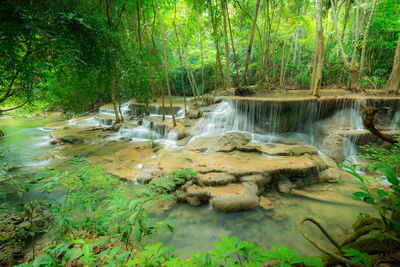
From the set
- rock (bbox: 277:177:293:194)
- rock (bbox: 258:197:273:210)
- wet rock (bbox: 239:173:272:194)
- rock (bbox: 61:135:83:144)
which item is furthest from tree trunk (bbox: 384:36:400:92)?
rock (bbox: 61:135:83:144)

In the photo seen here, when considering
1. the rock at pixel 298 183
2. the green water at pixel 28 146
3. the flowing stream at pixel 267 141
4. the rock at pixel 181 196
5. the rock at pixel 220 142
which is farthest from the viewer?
the green water at pixel 28 146

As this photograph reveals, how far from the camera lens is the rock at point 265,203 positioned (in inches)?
157

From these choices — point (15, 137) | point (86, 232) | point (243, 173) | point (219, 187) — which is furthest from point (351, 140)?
point (15, 137)

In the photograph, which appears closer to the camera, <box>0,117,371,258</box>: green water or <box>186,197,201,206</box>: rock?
<box>0,117,371,258</box>: green water

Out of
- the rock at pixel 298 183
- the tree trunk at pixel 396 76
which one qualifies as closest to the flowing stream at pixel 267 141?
the rock at pixel 298 183

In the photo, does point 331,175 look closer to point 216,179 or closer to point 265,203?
point 265,203

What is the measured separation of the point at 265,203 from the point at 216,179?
50.1 inches

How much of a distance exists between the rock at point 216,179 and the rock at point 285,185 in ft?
4.13

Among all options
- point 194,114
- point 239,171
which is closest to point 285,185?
point 239,171

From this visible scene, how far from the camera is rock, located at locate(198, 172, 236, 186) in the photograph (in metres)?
4.39

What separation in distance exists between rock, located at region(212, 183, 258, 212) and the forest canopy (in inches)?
126

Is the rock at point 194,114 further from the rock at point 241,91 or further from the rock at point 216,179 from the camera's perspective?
the rock at point 216,179

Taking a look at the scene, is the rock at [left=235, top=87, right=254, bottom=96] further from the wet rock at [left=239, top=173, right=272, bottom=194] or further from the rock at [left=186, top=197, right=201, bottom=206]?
the rock at [left=186, top=197, right=201, bottom=206]

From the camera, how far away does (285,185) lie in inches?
182
